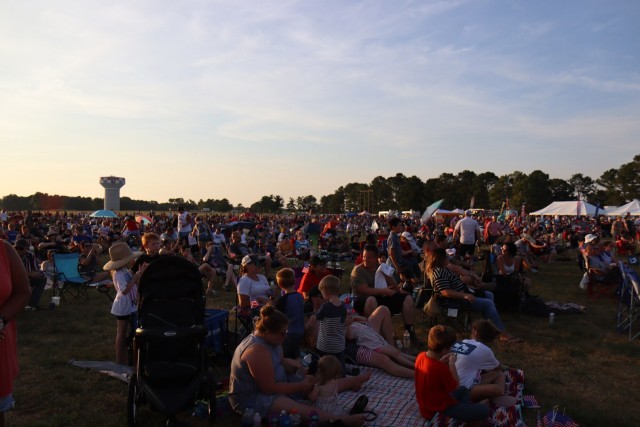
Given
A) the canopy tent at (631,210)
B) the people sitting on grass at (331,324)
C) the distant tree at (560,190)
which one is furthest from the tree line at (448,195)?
the people sitting on grass at (331,324)

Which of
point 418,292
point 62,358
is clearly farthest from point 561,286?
point 62,358

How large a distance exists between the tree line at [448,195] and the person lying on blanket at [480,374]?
191 ft

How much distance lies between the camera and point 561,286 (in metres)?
11.5

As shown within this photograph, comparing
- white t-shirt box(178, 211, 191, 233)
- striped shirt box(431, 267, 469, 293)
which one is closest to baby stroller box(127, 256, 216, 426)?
striped shirt box(431, 267, 469, 293)

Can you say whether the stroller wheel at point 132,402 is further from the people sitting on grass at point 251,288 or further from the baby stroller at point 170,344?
the people sitting on grass at point 251,288

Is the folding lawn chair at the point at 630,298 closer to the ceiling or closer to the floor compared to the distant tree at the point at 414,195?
closer to the floor

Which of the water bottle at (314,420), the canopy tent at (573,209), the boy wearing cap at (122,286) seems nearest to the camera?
the water bottle at (314,420)

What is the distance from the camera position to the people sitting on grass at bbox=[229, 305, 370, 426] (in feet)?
13.2

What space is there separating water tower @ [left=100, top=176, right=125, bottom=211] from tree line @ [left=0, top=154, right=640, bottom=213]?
10597 millimetres

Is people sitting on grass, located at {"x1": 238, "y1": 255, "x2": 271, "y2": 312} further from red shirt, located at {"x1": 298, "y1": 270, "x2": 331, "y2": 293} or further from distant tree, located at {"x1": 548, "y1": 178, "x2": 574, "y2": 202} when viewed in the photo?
distant tree, located at {"x1": 548, "y1": 178, "x2": 574, "y2": 202}

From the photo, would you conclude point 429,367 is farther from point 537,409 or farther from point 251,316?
point 251,316

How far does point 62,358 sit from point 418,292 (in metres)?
5.46

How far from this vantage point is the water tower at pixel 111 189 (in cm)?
8825

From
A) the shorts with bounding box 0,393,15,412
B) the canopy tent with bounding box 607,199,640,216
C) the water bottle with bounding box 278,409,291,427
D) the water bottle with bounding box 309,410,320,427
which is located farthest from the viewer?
the canopy tent with bounding box 607,199,640,216
